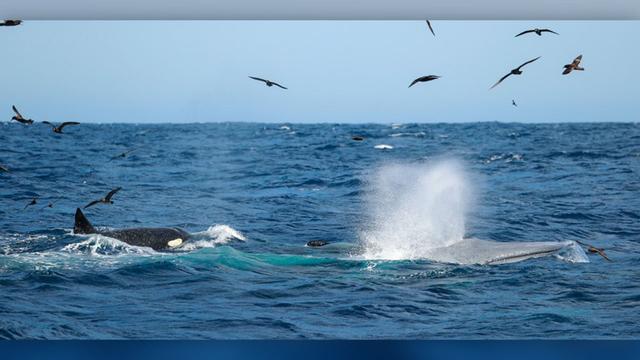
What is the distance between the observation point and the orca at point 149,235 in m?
6.15

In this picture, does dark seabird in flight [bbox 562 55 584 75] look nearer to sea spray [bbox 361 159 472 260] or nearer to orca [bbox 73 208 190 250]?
sea spray [bbox 361 159 472 260]

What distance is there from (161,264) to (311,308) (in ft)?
4.05

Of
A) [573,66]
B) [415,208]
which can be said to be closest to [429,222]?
[415,208]

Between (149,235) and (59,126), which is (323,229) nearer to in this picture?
(149,235)

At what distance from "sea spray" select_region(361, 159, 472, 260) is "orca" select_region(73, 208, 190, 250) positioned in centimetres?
143

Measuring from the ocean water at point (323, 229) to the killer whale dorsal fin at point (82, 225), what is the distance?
0.06m

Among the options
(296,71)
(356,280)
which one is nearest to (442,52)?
(296,71)

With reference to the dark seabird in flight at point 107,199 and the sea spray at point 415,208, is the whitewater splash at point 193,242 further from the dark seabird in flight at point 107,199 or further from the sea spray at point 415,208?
the sea spray at point 415,208

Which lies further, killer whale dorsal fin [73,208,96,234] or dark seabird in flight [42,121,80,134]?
dark seabird in flight [42,121,80,134]

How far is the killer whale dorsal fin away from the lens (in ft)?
20.0

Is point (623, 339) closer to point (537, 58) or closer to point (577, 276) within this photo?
point (577, 276)

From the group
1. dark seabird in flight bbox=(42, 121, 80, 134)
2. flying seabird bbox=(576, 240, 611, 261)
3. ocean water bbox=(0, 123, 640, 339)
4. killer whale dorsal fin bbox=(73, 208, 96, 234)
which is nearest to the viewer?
ocean water bbox=(0, 123, 640, 339)

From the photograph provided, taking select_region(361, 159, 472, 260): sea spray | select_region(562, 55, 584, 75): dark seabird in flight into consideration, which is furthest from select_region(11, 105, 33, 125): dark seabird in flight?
select_region(562, 55, 584, 75): dark seabird in flight

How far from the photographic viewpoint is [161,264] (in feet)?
20.2
